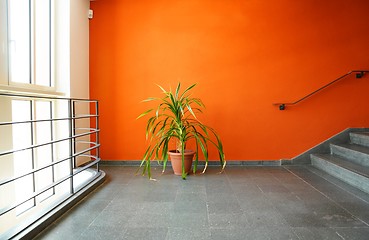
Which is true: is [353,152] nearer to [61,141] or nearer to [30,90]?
[61,141]

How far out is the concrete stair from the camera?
105 inches

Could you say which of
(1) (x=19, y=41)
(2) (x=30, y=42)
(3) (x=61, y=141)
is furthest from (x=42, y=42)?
(3) (x=61, y=141)

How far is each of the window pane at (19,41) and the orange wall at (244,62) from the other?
1.11 meters

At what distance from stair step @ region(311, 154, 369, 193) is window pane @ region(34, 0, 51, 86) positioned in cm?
380

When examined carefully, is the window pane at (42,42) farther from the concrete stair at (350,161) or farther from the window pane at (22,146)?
the concrete stair at (350,161)

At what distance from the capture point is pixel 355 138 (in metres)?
3.56

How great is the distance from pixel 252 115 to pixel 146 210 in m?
2.26

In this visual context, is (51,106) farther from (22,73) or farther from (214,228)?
(214,228)

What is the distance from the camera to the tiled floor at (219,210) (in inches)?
69.3

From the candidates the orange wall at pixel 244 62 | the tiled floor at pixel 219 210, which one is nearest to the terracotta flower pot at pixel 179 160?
the tiled floor at pixel 219 210

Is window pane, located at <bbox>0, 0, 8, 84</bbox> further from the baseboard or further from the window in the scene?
the baseboard

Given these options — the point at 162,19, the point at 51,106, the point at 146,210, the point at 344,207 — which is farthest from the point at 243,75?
the point at 51,106

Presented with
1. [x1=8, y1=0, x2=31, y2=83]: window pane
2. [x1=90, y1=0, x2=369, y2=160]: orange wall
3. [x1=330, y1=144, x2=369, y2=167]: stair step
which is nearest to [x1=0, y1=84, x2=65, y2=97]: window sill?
[x1=8, y1=0, x2=31, y2=83]: window pane

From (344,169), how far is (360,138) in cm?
89
